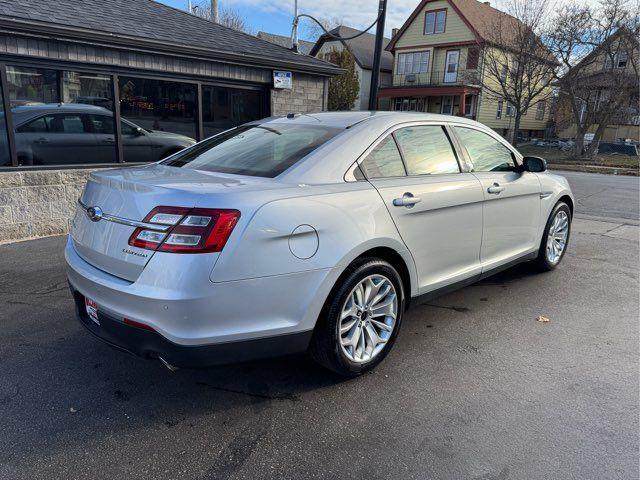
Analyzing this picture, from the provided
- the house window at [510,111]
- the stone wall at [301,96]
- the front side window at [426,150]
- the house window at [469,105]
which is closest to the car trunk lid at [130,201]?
the front side window at [426,150]

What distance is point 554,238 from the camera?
5.34m

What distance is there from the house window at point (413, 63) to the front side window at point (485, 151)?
35.4 meters

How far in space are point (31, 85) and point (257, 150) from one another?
15.9ft

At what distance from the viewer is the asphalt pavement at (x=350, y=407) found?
238cm

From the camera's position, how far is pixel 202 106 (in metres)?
8.45

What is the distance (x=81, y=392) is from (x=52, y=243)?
4.04 meters

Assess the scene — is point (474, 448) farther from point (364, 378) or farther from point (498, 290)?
point (498, 290)

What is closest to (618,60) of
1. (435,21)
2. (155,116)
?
(435,21)

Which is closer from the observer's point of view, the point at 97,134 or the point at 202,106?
the point at 97,134

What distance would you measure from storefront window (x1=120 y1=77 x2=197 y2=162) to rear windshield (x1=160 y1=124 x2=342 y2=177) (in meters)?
4.38

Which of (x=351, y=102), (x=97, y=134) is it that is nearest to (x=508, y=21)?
(x=351, y=102)

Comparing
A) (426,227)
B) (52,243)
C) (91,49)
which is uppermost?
(91,49)

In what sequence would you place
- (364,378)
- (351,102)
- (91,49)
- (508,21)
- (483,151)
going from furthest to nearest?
(351,102), (508,21), (91,49), (483,151), (364,378)

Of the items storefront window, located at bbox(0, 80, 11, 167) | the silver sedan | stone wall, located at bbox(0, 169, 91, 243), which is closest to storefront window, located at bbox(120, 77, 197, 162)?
stone wall, located at bbox(0, 169, 91, 243)
